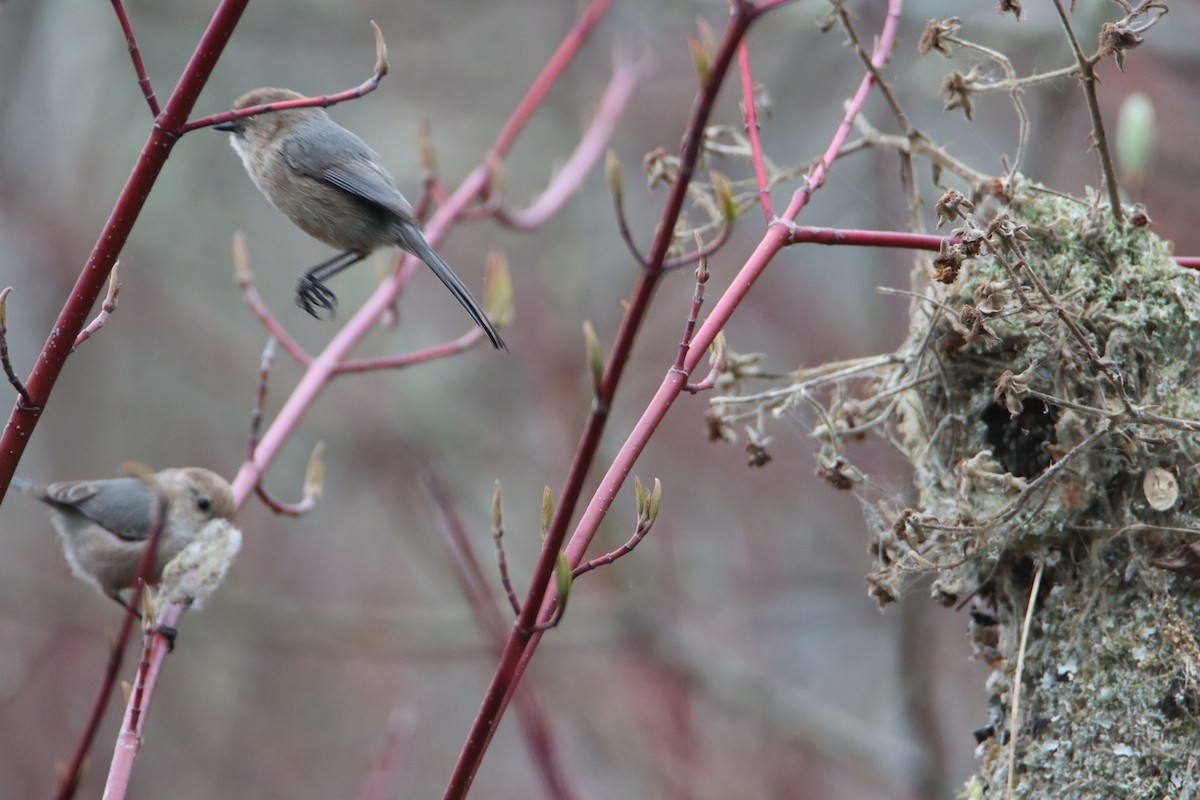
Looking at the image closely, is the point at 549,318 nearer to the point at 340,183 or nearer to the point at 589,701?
the point at 589,701

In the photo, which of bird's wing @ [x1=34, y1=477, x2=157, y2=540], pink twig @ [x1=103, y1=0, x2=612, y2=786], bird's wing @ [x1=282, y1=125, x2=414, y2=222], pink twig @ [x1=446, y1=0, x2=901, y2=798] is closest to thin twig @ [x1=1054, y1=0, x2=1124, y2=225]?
pink twig @ [x1=446, y1=0, x2=901, y2=798]

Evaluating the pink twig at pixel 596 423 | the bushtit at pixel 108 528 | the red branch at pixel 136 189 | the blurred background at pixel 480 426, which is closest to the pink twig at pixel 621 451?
the pink twig at pixel 596 423

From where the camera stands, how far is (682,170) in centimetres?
107

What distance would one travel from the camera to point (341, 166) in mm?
2422

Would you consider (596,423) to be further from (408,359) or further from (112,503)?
(112,503)

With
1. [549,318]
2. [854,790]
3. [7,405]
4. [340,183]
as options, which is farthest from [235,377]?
[854,790]

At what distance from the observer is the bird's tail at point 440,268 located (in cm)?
196

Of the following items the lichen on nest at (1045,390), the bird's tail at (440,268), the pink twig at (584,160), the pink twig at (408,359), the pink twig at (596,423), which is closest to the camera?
the pink twig at (596,423)

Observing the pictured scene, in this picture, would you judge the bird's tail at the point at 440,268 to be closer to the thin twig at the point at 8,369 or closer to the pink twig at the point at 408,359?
the pink twig at the point at 408,359

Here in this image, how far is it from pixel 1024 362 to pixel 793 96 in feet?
12.3

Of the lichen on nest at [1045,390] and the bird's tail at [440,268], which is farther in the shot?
the bird's tail at [440,268]

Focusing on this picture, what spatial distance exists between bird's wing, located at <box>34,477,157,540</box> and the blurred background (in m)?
1.45

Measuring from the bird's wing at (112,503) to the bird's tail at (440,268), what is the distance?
4.10 ft


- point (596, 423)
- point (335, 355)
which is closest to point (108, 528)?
point (335, 355)
